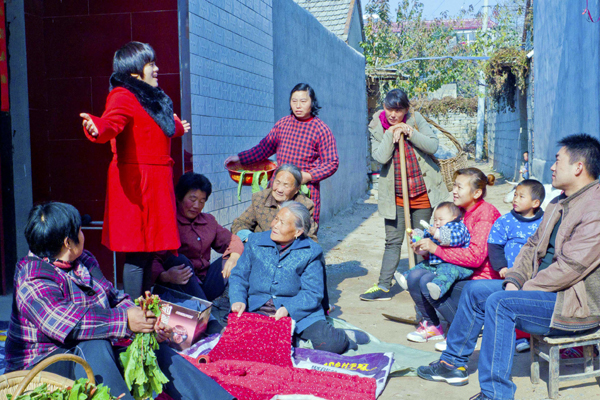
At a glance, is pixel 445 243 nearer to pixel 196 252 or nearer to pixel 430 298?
pixel 430 298

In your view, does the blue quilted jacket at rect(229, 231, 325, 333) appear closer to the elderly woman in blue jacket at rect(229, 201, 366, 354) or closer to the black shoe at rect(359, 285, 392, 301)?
the elderly woman in blue jacket at rect(229, 201, 366, 354)

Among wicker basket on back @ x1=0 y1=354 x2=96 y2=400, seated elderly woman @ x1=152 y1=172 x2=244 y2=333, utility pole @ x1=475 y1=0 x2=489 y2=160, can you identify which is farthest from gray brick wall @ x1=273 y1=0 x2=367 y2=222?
utility pole @ x1=475 y1=0 x2=489 y2=160

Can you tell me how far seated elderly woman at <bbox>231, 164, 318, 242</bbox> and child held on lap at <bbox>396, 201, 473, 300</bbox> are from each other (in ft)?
3.51

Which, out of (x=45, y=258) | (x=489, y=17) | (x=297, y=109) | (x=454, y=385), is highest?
(x=489, y=17)

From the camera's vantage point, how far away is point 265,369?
357 cm

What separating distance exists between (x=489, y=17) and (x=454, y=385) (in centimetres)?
2759

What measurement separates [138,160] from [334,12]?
45.3 feet

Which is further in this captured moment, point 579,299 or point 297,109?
point 297,109

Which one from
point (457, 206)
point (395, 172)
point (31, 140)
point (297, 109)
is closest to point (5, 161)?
point (31, 140)

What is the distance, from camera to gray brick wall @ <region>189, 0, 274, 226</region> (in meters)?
5.39

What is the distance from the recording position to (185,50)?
16.9 feet

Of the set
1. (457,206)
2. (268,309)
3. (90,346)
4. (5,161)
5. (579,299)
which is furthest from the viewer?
(5,161)

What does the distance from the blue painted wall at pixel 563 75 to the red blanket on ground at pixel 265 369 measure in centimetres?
441

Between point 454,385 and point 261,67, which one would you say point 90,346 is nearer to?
point 454,385
